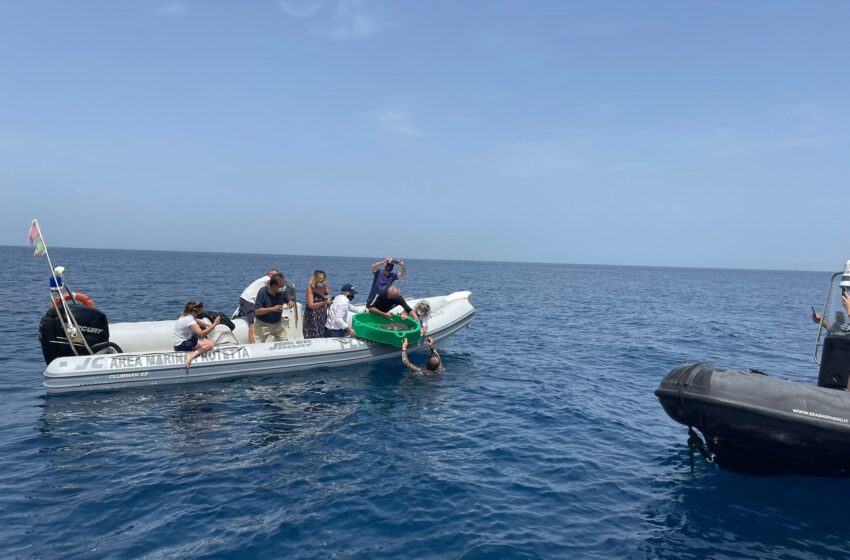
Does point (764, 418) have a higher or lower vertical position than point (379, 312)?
lower

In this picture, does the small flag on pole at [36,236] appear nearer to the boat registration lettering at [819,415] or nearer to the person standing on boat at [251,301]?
the person standing on boat at [251,301]

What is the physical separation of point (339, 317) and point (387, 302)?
4.40 feet

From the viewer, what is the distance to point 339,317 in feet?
42.4

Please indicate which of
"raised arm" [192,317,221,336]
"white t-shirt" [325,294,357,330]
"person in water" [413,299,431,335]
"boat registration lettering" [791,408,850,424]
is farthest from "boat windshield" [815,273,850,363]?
"raised arm" [192,317,221,336]

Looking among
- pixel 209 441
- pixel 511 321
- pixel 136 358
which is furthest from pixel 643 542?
pixel 511 321

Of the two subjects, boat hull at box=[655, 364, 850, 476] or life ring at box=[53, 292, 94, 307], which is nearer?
boat hull at box=[655, 364, 850, 476]

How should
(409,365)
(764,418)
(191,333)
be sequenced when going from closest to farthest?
(764,418)
(191,333)
(409,365)

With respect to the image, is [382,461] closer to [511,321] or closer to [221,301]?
[511,321]

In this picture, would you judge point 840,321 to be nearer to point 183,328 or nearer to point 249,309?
point 249,309

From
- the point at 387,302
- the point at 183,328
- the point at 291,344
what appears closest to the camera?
the point at 183,328

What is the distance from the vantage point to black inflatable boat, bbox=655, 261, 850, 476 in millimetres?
6180

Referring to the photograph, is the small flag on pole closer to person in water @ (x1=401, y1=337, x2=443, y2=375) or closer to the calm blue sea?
the calm blue sea

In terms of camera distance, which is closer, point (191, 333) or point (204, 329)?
point (204, 329)

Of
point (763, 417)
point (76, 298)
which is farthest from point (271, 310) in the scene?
point (763, 417)
